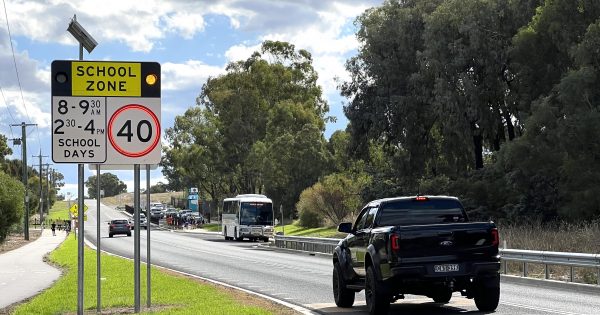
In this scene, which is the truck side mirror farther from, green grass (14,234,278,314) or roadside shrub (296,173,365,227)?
roadside shrub (296,173,365,227)

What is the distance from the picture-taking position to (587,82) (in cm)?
3822

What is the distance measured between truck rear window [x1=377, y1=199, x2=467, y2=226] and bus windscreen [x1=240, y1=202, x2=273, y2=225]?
49267 millimetres

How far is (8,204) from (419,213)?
43598 millimetres

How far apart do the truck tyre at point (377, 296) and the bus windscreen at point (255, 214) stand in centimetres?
5011

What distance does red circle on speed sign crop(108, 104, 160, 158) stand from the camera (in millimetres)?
14028

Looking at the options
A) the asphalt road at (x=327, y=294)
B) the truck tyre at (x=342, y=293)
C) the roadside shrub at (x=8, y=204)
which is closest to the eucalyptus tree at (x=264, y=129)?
the roadside shrub at (x=8, y=204)

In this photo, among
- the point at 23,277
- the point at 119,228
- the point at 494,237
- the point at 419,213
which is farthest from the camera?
the point at 119,228

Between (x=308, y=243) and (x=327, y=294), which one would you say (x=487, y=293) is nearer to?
(x=327, y=294)

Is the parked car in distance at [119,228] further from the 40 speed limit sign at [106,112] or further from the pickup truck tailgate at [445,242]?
the pickup truck tailgate at [445,242]

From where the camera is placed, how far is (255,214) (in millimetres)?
64188

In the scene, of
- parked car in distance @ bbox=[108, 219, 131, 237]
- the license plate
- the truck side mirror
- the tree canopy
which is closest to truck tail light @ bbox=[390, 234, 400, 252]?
the license plate

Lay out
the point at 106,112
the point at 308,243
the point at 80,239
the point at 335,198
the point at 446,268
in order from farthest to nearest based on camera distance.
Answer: the point at 335,198 → the point at 308,243 → the point at 106,112 → the point at 446,268 → the point at 80,239

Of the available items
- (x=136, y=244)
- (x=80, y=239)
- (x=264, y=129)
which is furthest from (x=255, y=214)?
(x=80, y=239)

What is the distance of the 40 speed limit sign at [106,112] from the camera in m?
13.5
